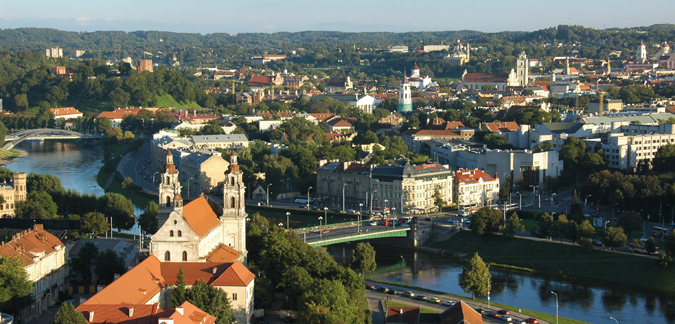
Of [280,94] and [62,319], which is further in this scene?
[280,94]

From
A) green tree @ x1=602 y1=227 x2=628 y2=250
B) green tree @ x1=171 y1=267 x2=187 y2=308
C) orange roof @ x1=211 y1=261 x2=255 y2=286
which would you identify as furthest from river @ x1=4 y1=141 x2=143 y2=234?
green tree @ x1=602 y1=227 x2=628 y2=250

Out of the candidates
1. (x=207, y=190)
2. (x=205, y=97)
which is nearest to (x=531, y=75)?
(x=205, y=97)

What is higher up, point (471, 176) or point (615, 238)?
point (471, 176)

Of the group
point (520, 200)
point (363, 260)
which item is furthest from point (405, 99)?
point (363, 260)

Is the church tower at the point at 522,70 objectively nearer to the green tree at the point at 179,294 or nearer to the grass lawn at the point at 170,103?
the grass lawn at the point at 170,103

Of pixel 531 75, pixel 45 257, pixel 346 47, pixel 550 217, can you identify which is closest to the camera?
pixel 45 257

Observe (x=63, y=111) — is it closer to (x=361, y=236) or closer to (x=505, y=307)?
(x=361, y=236)

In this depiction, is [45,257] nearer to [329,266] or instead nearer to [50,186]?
[329,266]

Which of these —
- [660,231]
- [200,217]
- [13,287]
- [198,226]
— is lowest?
[660,231]
